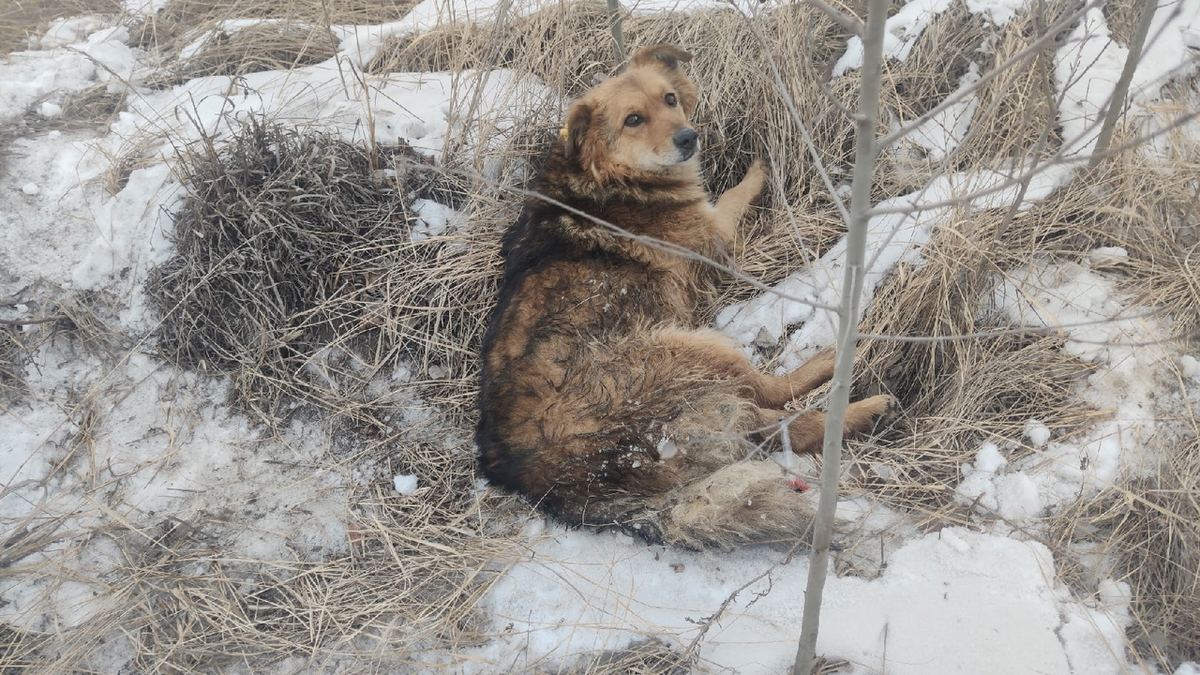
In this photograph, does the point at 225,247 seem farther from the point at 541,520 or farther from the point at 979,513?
the point at 979,513

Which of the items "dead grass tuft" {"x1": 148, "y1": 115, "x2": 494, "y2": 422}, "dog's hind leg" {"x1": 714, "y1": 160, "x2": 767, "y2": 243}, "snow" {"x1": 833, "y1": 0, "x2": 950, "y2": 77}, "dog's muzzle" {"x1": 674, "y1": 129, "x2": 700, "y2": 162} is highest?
"snow" {"x1": 833, "y1": 0, "x2": 950, "y2": 77}

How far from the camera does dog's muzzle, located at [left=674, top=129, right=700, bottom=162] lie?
385 centimetres

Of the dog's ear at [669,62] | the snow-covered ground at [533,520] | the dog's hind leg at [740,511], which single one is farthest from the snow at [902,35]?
the dog's hind leg at [740,511]

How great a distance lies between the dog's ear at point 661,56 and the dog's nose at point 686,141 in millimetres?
567

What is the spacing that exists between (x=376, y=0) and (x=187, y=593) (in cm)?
456

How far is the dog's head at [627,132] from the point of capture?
389 cm

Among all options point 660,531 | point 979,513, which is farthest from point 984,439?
point 660,531

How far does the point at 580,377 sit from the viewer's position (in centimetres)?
343

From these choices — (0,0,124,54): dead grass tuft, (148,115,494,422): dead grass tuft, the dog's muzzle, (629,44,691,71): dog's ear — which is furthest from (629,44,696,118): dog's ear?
(0,0,124,54): dead grass tuft

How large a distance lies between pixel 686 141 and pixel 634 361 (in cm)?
118

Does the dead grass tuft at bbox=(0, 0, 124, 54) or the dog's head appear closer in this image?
the dog's head

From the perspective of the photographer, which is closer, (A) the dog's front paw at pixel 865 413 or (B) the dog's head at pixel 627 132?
(A) the dog's front paw at pixel 865 413

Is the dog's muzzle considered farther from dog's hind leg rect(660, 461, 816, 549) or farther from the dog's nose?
dog's hind leg rect(660, 461, 816, 549)

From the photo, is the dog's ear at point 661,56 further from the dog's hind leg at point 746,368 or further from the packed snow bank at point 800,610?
the packed snow bank at point 800,610
